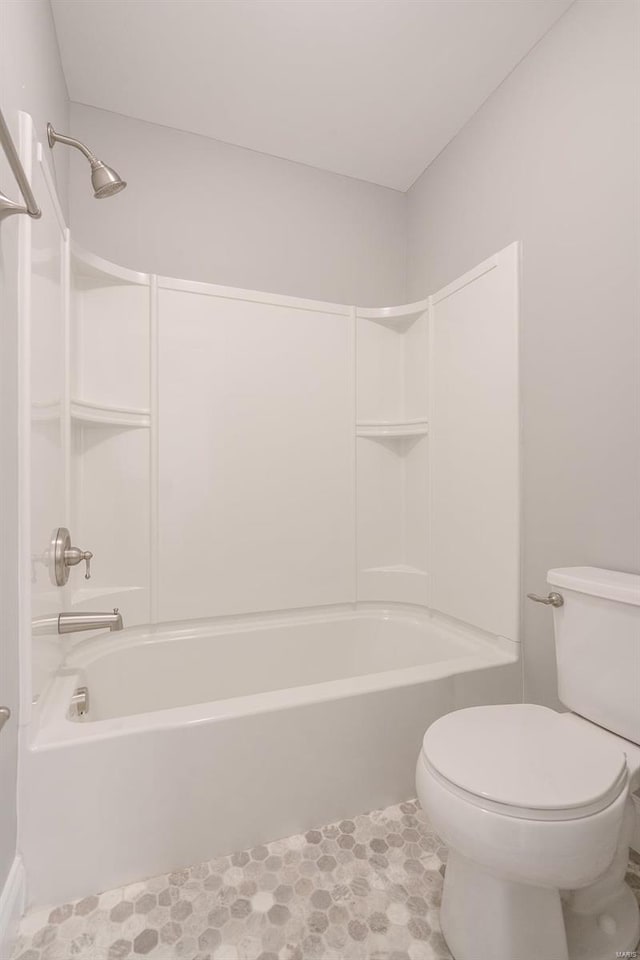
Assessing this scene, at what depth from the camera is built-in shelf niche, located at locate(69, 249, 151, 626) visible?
1829mm

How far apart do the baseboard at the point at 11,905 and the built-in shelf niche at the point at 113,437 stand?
2.80 ft

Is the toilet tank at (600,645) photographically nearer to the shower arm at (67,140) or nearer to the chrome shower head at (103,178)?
the chrome shower head at (103,178)

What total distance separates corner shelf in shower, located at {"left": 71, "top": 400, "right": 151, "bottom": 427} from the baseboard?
1319 mm

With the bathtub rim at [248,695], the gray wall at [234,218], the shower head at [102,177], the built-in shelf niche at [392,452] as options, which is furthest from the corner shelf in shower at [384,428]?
the shower head at [102,177]

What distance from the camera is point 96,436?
1.88m

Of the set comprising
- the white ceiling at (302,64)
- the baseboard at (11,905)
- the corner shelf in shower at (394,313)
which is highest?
the white ceiling at (302,64)

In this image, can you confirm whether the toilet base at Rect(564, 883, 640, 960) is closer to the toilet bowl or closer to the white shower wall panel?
the toilet bowl

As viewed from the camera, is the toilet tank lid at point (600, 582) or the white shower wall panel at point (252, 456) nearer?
the toilet tank lid at point (600, 582)

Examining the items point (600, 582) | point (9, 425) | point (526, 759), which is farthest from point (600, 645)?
point (9, 425)

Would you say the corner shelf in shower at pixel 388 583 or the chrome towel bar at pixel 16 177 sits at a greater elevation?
the chrome towel bar at pixel 16 177

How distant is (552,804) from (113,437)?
5.94ft

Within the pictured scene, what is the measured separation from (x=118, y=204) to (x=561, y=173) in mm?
1694

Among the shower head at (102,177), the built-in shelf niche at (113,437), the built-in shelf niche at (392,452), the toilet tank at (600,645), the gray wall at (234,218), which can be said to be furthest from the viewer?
the built-in shelf niche at (392,452)

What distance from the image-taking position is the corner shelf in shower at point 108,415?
173 cm
